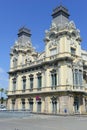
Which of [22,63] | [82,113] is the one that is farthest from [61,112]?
[22,63]

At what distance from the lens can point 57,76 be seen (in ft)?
141

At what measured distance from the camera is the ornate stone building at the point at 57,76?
41.7 metres

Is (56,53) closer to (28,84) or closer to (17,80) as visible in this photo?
(28,84)

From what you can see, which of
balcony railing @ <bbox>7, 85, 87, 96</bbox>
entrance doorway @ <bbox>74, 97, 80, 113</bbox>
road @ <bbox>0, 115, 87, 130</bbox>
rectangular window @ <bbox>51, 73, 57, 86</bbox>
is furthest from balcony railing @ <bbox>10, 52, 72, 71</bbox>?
road @ <bbox>0, 115, 87, 130</bbox>

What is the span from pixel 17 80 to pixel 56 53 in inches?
556

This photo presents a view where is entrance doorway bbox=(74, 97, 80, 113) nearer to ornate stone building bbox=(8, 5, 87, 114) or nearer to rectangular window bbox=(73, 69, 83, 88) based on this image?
ornate stone building bbox=(8, 5, 87, 114)

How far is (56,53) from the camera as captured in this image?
4469 cm

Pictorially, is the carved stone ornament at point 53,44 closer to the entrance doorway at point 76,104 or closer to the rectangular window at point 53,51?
the rectangular window at point 53,51

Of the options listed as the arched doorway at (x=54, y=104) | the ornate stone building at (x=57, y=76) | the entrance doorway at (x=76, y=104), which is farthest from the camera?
the arched doorway at (x=54, y=104)

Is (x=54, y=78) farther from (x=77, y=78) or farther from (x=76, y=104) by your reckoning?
(x=76, y=104)

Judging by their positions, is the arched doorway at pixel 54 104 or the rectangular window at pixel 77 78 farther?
the arched doorway at pixel 54 104

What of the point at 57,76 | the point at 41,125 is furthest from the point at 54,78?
the point at 41,125


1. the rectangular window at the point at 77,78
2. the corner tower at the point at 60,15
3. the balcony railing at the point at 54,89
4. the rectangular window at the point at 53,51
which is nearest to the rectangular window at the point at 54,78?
the balcony railing at the point at 54,89

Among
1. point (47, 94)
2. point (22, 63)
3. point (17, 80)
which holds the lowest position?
point (47, 94)
